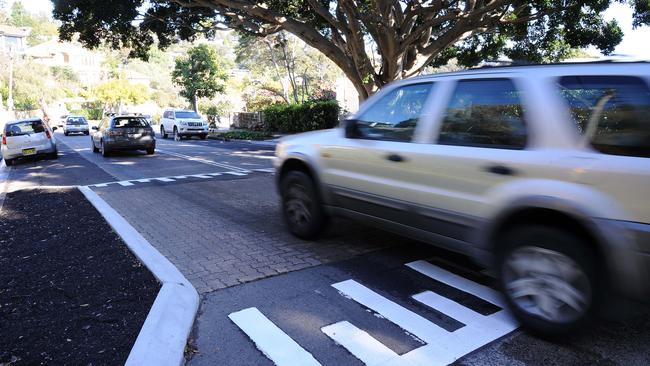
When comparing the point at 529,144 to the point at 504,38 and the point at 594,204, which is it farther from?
the point at 504,38

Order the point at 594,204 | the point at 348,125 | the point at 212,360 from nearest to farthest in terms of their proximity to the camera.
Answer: the point at 594,204 → the point at 212,360 → the point at 348,125

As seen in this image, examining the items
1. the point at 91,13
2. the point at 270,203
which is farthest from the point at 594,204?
the point at 91,13

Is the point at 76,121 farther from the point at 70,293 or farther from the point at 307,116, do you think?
the point at 70,293

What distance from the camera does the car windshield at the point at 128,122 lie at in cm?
1767

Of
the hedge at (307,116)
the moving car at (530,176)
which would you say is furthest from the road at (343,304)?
the hedge at (307,116)

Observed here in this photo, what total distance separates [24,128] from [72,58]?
102795 millimetres

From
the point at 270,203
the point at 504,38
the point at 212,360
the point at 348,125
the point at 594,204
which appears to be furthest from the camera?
the point at 504,38

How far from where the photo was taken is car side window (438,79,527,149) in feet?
11.8

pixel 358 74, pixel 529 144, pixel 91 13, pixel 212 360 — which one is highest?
pixel 91 13

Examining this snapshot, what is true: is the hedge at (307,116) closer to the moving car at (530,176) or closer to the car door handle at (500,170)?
the moving car at (530,176)

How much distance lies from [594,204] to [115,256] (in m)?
4.57

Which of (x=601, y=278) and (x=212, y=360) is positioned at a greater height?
(x=601, y=278)

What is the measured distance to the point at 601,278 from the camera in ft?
9.95

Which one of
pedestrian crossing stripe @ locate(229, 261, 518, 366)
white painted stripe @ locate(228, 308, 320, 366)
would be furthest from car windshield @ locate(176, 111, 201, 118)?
white painted stripe @ locate(228, 308, 320, 366)
